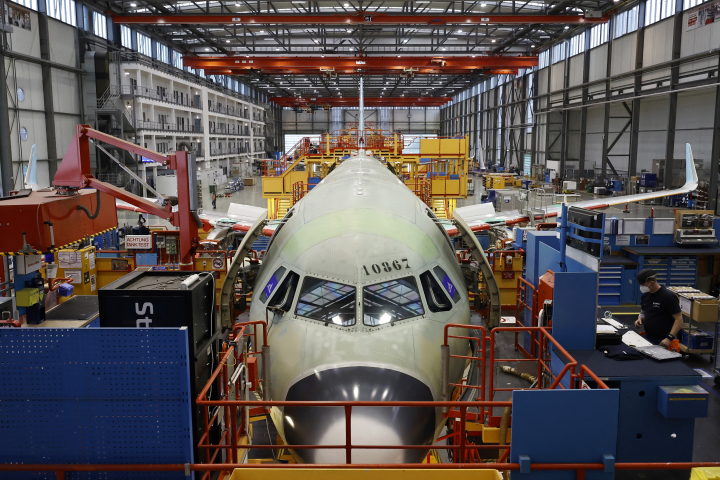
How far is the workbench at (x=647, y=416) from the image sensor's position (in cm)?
962

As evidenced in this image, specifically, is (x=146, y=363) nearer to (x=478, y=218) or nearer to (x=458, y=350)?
(x=458, y=350)

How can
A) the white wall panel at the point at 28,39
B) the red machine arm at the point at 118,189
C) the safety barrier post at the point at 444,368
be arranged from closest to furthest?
the safety barrier post at the point at 444,368, the red machine arm at the point at 118,189, the white wall panel at the point at 28,39

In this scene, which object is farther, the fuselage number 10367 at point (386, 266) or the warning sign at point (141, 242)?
the warning sign at point (141, 242)

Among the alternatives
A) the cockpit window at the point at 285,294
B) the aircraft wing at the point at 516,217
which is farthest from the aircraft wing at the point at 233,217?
the cockpit window at the point at 285,294

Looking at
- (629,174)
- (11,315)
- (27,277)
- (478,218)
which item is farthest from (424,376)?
(629,174)

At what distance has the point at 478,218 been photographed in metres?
23.9

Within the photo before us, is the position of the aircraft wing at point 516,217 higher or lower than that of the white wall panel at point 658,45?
lower

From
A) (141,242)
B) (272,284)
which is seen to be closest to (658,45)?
(141,242)

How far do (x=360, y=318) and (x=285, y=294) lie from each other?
1.54 meters

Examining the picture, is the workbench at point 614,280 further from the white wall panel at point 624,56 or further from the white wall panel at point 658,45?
the white wall panel at point 624,56

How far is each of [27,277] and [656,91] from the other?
44.8 metres

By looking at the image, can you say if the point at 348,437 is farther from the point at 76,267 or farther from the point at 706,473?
the point at 76,267

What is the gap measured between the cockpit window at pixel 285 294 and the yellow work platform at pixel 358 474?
2865 mm

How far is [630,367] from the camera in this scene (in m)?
9.88
